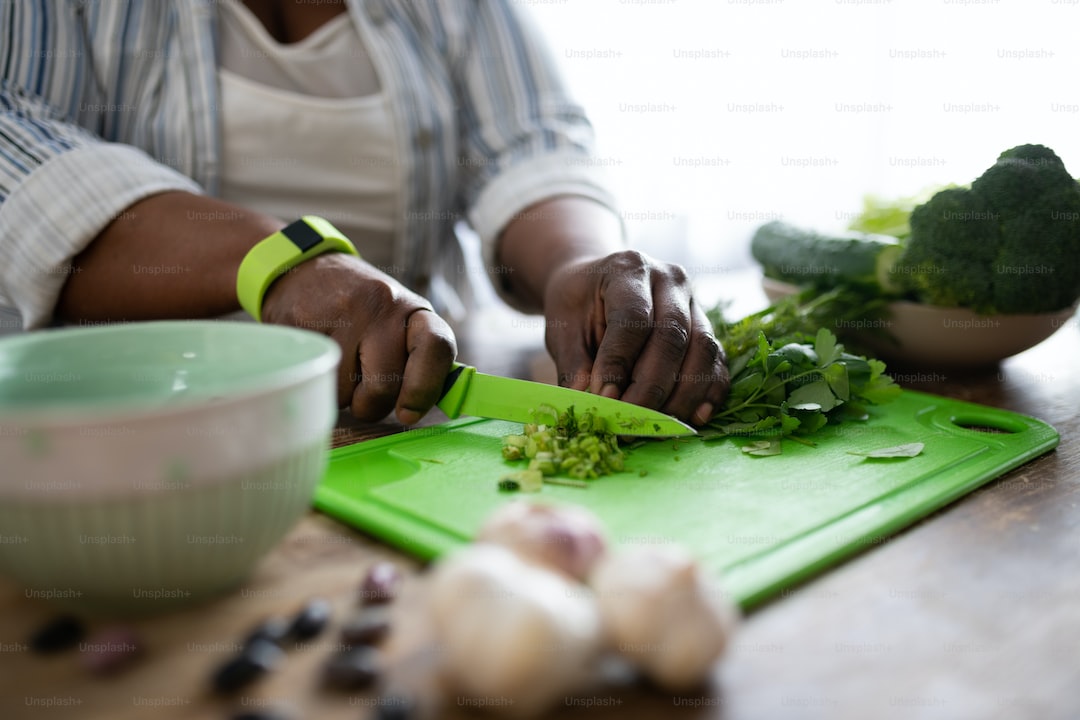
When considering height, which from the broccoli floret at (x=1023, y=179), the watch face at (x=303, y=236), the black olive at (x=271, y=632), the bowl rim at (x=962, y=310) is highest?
the broccoli floret at (x=1023, y=179)

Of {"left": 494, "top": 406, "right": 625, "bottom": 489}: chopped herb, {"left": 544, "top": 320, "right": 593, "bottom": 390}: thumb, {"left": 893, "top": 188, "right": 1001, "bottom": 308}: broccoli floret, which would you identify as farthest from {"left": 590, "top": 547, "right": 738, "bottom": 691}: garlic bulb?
{"left": 893, "top": 188, "right": 1001, "bottom": 308}: broccoli floret

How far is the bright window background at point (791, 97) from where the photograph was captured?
10.5ft

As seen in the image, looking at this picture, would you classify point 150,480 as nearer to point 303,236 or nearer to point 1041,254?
point 303,236

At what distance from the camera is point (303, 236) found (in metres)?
1.05

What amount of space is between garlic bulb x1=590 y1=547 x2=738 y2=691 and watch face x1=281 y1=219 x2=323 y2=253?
2.31 ft

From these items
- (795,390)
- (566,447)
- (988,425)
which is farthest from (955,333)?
(566,447)

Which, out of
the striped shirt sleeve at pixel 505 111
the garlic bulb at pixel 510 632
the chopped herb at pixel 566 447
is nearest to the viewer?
the garlic bulb at pixel 510 632

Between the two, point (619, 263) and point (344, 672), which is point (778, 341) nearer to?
point (619, 263)

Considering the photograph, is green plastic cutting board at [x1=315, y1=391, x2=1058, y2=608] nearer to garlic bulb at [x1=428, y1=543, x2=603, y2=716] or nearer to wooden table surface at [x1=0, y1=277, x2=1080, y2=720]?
wooden table surface at [x1=0, y1=277, x2=1080, y2=720]

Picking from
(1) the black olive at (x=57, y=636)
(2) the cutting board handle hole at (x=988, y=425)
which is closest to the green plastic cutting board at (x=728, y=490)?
(2) the cutting board handle hole at (x=988, y=425)

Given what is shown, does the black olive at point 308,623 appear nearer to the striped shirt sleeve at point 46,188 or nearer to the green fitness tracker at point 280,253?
the green fitness tracker at point 280,253

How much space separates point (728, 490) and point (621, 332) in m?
0.27

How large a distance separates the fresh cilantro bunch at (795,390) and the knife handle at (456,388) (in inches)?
11.5

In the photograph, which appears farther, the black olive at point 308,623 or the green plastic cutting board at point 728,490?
the green plastic cutting board at point 728,490
